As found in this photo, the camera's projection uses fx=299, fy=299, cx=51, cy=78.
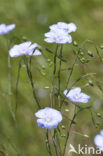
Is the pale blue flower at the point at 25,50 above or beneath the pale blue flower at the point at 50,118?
above

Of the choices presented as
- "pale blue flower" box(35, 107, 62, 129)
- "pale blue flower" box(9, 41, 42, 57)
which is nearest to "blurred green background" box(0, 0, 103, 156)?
Result: "pale blue flower" box(9, 41, 42, 57)

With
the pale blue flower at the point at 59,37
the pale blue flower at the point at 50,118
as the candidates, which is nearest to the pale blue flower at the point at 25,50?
the pale blue flower at the point at 59,37

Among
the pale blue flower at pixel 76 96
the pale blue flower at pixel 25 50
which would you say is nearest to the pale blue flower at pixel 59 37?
the pale blue flower at pixel 25 50

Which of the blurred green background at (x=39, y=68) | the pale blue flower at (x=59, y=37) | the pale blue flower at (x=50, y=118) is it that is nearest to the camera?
the pale blue flower at (x=50, y=118)

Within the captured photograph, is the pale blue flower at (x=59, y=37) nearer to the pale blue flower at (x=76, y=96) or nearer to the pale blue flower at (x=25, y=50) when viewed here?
the pale blue flower at (x=25, y=50)

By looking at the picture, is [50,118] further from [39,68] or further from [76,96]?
[39,68]

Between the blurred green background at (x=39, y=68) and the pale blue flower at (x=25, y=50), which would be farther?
the blurred green background at (x=39, y=68)

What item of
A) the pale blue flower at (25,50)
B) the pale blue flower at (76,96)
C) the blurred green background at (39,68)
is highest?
the pale blue flower at (25,50)

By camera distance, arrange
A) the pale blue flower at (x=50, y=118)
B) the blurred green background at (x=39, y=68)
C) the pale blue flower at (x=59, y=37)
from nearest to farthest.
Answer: the pale blue flower at (x=50, y=118)
the pale blue flower at (x=59, y=37)
the blurred green background at (x=39, y=68)

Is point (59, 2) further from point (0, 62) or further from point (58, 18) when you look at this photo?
point (0, 62)
